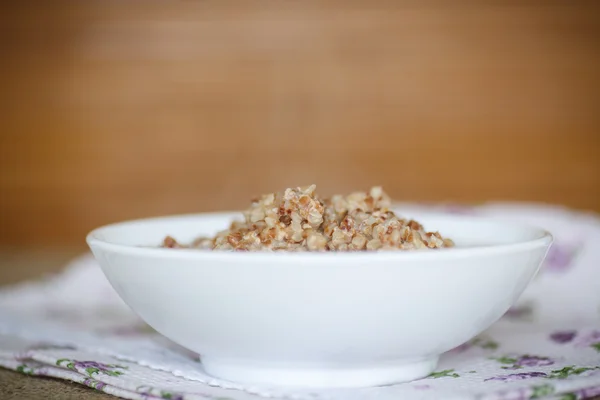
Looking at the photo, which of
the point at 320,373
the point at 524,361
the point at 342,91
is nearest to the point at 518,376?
the point at 524,361

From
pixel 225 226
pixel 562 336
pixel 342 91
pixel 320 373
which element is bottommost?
pixel 320 373

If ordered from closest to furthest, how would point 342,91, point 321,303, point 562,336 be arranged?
point 321,303 < point 562,336 < point 342,91

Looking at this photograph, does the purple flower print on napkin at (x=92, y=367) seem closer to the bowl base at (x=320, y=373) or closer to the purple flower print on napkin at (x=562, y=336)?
the bowl base at (x=320, y=373)

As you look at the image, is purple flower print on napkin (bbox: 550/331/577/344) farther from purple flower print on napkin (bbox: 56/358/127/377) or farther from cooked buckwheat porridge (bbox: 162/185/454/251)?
purple flower print on napkin (bbox: 56/358/127/377)

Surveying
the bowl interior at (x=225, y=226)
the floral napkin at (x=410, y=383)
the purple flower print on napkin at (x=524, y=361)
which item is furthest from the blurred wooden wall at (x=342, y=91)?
the purple flower print on napkin at (x=524, y=361)

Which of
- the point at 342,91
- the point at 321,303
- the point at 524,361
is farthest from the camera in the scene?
the point at 342,91

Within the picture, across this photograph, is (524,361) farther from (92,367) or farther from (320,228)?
(92,367)

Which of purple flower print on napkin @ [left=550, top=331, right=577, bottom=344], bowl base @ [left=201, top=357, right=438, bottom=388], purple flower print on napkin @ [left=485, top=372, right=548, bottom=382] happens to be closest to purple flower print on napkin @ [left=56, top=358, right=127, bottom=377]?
bowl base @ [left=201, top=357, right=438, bottom=388]
